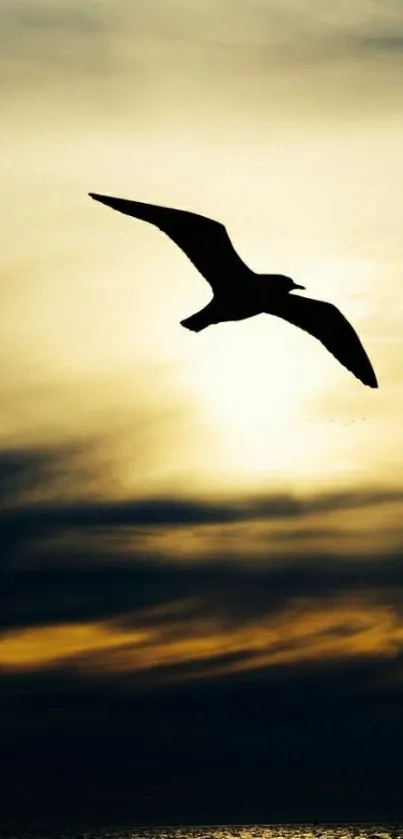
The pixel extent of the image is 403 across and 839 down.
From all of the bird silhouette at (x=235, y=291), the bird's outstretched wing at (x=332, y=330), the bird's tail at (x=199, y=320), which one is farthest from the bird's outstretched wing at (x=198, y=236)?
the bird's outstretched wing at (x=332, y=330)

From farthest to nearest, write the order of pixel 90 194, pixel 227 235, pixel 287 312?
pixel 287 312, pixel 227 235, pixel 90 194

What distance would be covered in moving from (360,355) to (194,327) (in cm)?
540

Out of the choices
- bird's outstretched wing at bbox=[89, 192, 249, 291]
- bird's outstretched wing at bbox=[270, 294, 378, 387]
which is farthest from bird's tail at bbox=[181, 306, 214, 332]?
bird's outstretched wing at bbox=[270, 294, 378, 387]

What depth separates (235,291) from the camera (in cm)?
3222

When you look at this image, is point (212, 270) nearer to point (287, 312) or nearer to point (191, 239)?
point (191, 239)

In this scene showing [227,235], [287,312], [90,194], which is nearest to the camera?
[90,194]

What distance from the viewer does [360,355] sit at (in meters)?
35.7

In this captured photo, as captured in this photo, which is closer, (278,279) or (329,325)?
(278,279)

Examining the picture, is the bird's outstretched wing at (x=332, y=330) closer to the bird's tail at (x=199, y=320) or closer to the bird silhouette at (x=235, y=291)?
the bird silhouette at (x=235, y=291)

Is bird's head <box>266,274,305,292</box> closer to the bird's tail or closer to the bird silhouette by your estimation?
the bird silhouette

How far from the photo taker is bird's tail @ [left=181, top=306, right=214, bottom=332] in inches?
1256

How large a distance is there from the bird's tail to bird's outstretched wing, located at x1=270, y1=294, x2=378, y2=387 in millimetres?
3230

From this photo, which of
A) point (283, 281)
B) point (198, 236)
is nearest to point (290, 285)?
point (283, 281)

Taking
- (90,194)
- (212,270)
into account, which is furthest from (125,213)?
(212,270)
